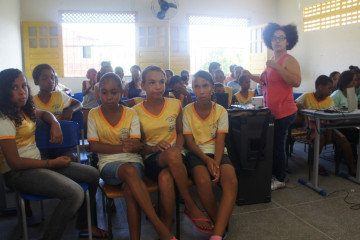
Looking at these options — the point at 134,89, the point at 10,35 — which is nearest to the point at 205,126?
the point at 134,89

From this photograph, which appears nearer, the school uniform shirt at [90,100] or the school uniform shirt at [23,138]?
the school uniform shirt at [23,138]

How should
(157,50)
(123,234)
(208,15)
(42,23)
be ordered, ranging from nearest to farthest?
1. (123,234)
2. (42,23)
3. (157,50)
4. (208,15)

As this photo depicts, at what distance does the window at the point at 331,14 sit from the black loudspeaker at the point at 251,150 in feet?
15.9

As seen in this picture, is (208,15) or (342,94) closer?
(342,94)

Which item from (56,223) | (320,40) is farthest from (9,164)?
(320,40)

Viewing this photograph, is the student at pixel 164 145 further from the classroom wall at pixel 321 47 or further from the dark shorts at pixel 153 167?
the classroom wall at pixel 321 47

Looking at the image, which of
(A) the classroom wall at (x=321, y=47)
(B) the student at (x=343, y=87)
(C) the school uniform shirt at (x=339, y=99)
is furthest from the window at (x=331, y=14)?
(C) the school uniform shirt at (x=339, y=99)

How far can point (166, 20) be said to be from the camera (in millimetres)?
7598

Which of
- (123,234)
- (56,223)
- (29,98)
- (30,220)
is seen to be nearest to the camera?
(56,223)

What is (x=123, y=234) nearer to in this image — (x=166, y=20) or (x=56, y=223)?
(x=56, y=223)

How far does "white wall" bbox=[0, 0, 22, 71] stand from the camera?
5.33 m

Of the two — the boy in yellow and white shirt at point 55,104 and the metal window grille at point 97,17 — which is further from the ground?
the metal window grille at point 97,17

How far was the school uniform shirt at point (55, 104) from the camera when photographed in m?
2.65

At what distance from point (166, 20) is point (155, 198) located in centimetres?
575
